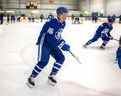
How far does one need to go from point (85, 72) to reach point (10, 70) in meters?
1.46

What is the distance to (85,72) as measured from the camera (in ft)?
22.1

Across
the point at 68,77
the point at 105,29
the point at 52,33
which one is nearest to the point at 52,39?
the point at 52,33

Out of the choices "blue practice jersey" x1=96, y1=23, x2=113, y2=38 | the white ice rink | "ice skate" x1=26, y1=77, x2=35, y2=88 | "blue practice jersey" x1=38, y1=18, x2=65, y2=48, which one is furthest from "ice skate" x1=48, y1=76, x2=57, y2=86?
"blue practice jersey" x1=96, y1=23, x2=113, y2=38

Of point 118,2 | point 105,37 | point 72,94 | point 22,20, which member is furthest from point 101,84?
point 118,2

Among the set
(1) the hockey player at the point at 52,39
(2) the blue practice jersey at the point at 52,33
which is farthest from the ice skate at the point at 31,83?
(2) the blue practice jersey at the point at 52,33

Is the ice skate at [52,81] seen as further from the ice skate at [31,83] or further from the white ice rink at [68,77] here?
the ice skate at [31,83]

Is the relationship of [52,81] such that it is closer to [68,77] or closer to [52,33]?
[68,77]

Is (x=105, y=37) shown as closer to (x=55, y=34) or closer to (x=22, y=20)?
(x=55, y=34)

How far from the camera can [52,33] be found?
5094 mm

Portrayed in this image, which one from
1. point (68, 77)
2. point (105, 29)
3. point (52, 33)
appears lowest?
point (68, 77)

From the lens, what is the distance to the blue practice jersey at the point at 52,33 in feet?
16.6

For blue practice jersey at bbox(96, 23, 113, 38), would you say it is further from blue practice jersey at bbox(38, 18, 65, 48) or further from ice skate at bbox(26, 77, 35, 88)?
ice skate at bbox(26, 77, 35, 88)

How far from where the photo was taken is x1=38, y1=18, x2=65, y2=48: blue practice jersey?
16.6 ft

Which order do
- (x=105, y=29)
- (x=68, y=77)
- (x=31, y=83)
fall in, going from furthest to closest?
(x=105, y=29) → (x=68, y=77) → (x=31, y=83)
